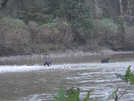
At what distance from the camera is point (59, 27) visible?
39844mm

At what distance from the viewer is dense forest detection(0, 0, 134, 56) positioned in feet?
121

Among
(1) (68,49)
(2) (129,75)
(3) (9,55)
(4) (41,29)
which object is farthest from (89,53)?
(2) (129,75)

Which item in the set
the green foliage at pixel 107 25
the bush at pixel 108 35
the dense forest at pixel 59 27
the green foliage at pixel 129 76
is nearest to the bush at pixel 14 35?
the dense forest at pixel 59 27

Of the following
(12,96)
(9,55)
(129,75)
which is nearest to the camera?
(129,75)

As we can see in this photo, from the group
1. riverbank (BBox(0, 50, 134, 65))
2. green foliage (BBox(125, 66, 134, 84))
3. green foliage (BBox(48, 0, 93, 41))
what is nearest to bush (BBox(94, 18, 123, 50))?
green foliage (BBox(48, 0, 93, 41))

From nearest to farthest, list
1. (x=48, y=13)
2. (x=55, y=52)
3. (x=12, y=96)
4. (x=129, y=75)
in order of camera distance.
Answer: (x=129, y=75) → (x=12, y=96) → (x=55, y=52) → (x=48, y=13)

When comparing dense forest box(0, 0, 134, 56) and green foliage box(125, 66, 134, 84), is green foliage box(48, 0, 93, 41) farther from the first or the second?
green foliage box(125, 66, 134, 84)

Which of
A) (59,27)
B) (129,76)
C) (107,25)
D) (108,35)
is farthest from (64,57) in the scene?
(129,76)

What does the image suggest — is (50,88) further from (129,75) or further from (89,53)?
(89,53)

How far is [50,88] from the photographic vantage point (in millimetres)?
13211

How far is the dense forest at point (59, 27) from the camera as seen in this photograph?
36906 mm

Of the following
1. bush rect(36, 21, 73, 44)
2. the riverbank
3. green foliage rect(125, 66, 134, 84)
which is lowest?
the riverbank

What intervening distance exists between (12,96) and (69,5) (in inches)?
1229

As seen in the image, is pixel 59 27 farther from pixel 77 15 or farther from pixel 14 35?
pixel 14 35
